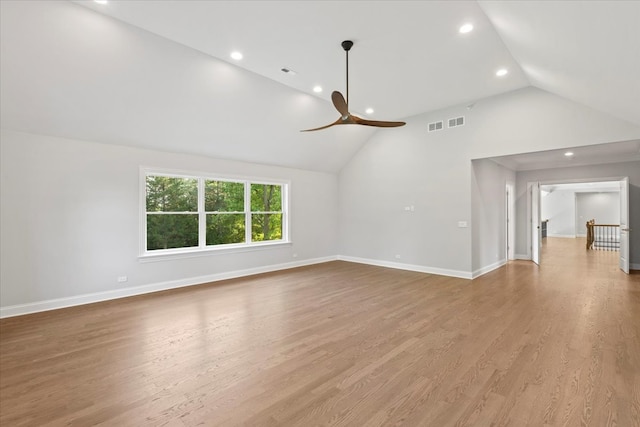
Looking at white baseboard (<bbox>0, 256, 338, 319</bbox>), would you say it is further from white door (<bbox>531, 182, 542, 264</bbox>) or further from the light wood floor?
white door (<bbox>531, 182, 542, 264</bbox>)

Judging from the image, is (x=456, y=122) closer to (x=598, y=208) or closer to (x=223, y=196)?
(x=223, y=196)

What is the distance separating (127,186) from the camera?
4934mm

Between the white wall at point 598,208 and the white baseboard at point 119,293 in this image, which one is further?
the white wall at point 598,208

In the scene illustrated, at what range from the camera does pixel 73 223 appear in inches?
174

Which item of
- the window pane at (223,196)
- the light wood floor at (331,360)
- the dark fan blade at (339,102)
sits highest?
the dark fan blade at (339,102)

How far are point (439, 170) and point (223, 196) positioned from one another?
15.6ft

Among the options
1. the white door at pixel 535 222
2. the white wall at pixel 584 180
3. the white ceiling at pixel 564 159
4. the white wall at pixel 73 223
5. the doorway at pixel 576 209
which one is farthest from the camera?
the doorway at pixel 576 209

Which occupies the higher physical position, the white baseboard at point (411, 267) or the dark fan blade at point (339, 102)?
the dark fan blade at point (339, 102)

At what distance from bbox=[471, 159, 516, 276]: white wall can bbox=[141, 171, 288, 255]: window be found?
14.2 ft

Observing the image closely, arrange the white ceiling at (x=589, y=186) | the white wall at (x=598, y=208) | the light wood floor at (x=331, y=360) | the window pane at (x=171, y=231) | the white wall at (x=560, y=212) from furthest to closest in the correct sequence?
the white wall at (x=560, y=212), the white wall at (x=598, y=208), the white ceiling at (x=589, y=186), the window pane at (x=171, y=231), the light wood floor at (x=331, y=360)

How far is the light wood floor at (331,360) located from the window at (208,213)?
121 cm

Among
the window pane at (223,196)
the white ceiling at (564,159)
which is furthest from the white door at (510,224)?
the window pane at (223,196)

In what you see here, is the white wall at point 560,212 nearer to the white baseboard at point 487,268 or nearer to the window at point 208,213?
the white baseboard at point 487,268

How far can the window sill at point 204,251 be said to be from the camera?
520 cm
